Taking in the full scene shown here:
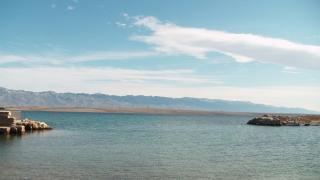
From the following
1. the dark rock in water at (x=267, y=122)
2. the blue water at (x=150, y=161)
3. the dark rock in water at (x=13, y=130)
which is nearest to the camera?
the blue water at (x=150, y=161)

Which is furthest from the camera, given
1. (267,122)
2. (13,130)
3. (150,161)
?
(267,122)

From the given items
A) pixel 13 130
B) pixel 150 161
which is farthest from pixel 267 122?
pixel 150 161

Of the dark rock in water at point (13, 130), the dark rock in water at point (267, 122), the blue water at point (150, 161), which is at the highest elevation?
the dark rock in water at point (267, 122)

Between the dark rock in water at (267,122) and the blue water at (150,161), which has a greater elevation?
the dark rock in water at (267,122)

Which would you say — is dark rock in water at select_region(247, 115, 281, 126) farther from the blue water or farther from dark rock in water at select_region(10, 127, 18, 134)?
dark rock in water at select_region(10, 127, 18, 134)

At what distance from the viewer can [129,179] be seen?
98.8ft

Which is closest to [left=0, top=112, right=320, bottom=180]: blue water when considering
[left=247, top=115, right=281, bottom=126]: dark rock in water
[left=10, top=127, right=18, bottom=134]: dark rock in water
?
[left=10, top=127, right=18, bottom=134]: dark rock in water

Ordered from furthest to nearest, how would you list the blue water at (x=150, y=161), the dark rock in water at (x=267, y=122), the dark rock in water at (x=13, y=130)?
the dark rock in water at (x=267, y=122), the dark rock in water at (x=13, y=130), the blue water at (x=150, y=161)

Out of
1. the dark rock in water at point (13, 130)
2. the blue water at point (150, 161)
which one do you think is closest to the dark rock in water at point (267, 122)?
the blue water at point (150, 161)

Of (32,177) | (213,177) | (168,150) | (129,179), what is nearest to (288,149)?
(168,150)

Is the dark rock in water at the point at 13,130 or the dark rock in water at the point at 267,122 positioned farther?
the dark rock in water at the point at 267,122

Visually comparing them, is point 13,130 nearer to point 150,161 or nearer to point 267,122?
point 150,161

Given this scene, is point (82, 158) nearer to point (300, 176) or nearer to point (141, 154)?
point (141, 154)

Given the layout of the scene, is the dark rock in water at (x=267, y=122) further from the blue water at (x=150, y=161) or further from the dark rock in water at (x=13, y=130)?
the dark rock in water at (x=13, y=130)
